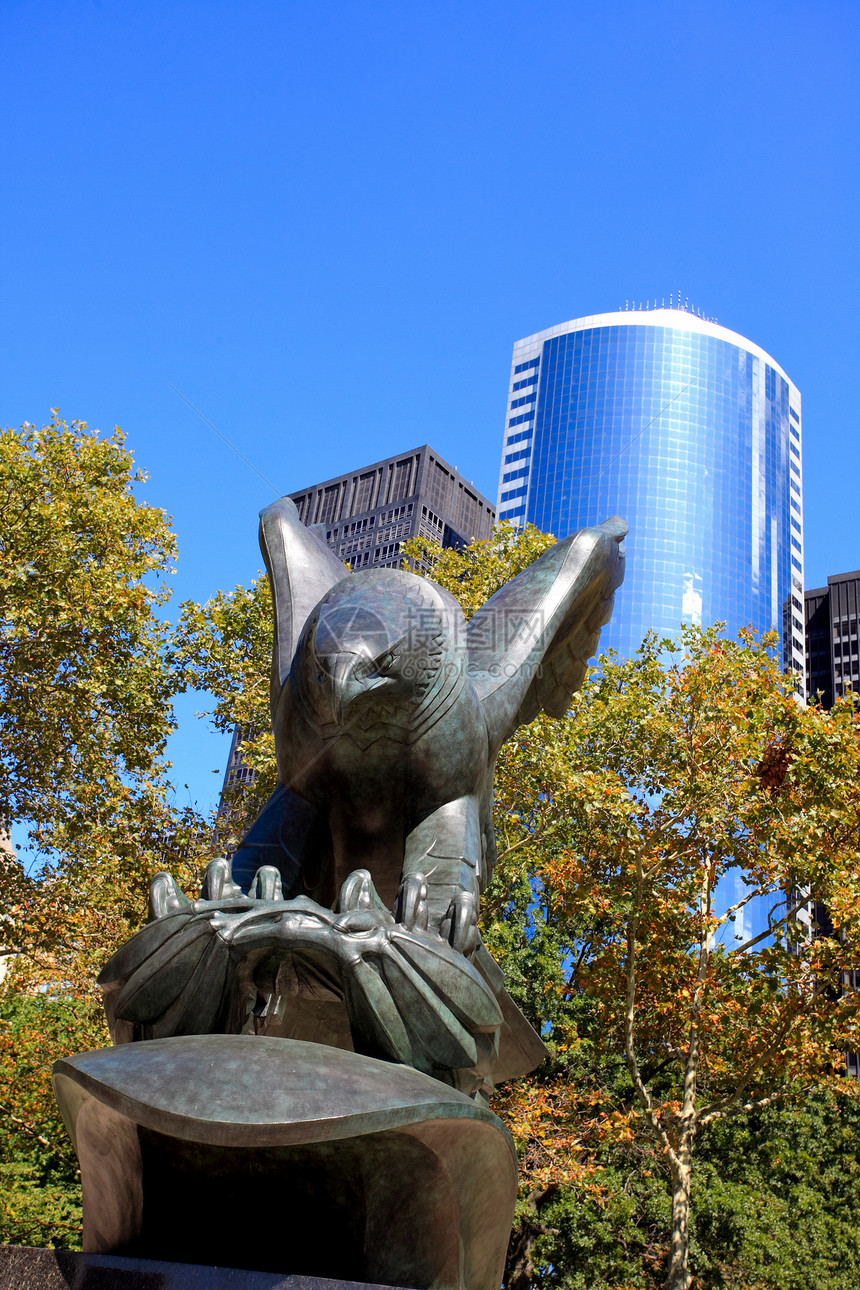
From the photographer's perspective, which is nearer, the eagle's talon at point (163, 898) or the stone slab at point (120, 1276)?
the stone slab at point (120, 1276)

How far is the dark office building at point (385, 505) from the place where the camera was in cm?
2819

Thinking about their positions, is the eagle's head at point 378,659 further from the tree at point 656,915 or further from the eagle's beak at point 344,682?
the tree at point 656,915

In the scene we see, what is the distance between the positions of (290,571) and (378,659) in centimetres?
129

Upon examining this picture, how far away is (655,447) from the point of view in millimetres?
43781

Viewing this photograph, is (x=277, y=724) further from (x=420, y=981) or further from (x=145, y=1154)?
(x=145, y=1154)

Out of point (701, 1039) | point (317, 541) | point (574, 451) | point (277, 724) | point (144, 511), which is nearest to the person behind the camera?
point (277, 724)

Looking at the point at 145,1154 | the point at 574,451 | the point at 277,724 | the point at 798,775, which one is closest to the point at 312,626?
the point at 277,724

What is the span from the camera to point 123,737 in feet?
42.7

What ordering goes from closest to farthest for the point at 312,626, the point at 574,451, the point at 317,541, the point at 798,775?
the point at 312,626, the point at 317,541, the point at 798,775, the point at 574,451

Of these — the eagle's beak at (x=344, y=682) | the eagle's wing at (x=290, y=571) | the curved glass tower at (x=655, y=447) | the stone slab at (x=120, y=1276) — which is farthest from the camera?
the curved glass tower at (x=655, y=447)

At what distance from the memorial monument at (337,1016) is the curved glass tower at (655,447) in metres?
39.0

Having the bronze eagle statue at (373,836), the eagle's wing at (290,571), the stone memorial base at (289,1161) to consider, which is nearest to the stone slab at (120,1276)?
the stone memorial base at (289,1161)

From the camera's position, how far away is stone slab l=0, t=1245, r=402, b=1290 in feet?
7.27

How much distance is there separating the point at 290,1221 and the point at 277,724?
1.79m
